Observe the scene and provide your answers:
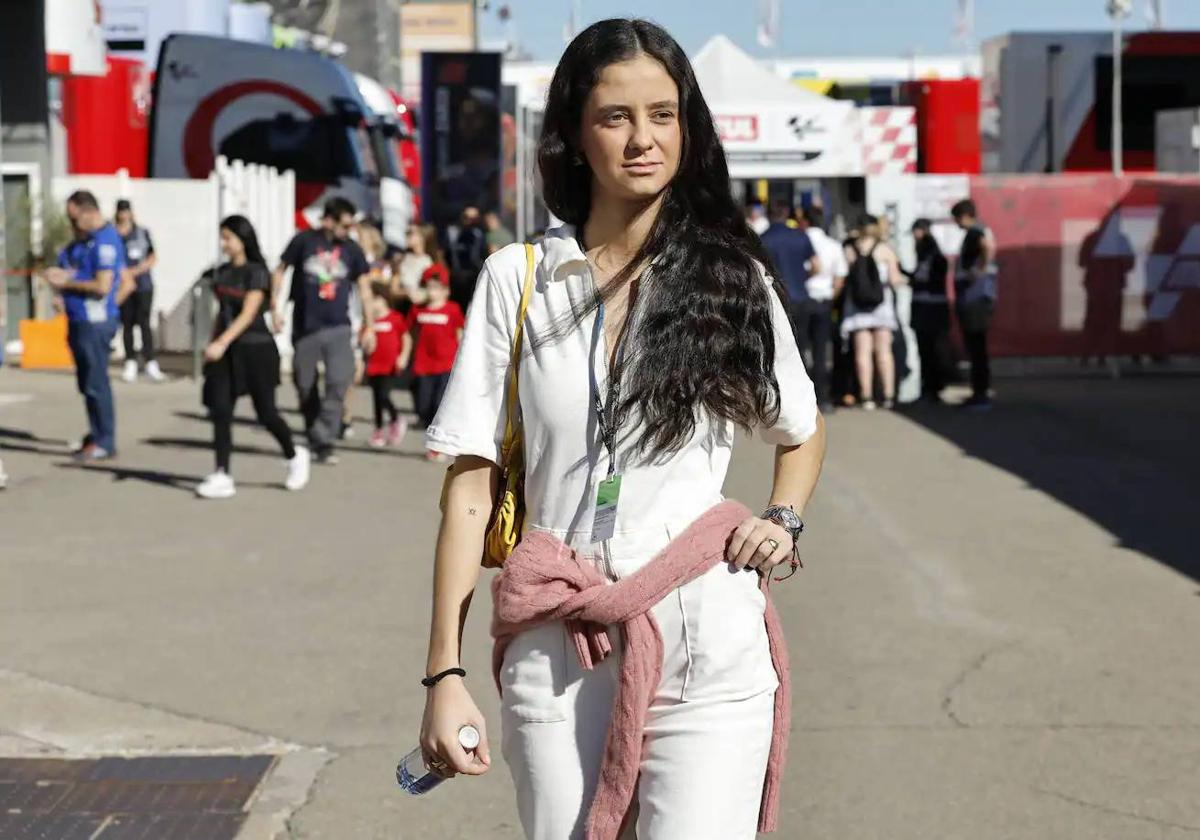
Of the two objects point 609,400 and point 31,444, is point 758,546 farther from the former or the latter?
point 31,444

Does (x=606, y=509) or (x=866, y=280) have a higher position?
(x=606, y=509)

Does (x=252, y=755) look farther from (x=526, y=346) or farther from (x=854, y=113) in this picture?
(x=854, y=113)

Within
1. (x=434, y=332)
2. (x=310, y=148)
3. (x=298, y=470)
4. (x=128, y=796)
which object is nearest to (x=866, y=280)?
(x=434, y=332)

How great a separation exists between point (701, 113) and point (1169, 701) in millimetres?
4431

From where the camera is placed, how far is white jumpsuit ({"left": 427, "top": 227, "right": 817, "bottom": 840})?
2955 millimetres

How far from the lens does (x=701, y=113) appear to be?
3.11 m

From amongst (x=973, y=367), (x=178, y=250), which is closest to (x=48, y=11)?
(x=178, y=250)

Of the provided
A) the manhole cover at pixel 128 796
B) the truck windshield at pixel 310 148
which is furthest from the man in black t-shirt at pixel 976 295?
the manhole cover at pixel 128 796

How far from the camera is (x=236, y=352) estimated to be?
1228 centimetres

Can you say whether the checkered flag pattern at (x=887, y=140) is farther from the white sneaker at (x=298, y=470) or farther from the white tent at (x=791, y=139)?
the white sneaker at (x=298, y=470)

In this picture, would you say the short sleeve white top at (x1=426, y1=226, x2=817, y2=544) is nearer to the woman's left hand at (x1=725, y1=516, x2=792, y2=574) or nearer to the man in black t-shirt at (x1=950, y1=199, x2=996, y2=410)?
the woman's left hand at (x1=725, y1=516, x2=792, y2=574)

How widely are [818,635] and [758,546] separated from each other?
5114mm

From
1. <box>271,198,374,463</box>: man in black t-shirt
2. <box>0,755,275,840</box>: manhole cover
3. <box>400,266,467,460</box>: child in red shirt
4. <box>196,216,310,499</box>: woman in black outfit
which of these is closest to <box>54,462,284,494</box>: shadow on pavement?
<box>196,216,310,499</box>: woman in black outfit

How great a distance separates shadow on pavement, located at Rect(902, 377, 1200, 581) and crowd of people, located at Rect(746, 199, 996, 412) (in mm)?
461
